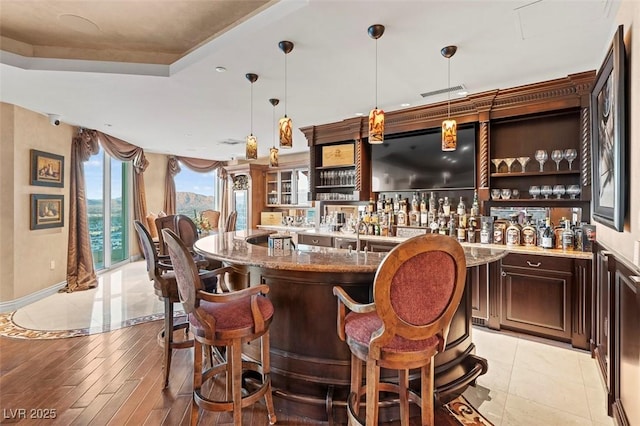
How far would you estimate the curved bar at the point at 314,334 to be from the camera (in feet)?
6.75

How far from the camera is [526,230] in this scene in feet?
12.4

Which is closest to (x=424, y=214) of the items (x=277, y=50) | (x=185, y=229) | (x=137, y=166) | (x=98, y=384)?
(x=277, y=50)

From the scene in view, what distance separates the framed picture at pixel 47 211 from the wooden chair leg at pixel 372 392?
5492 mm

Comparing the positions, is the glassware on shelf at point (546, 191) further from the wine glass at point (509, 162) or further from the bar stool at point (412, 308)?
the bar stool at point (412, 308)

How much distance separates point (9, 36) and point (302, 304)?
3842 mm

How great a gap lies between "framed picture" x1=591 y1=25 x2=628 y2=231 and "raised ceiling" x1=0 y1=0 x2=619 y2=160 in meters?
0.49

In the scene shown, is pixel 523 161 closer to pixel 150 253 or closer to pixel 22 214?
pixel 150 253

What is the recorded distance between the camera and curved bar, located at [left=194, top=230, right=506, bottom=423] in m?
2.06

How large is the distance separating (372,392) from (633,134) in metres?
2.01

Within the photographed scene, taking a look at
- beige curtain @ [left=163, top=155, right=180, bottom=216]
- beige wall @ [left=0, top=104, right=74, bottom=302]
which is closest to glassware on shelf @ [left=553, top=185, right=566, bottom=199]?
beige wall @ [left=0, top=104, right=74, bottom=302]

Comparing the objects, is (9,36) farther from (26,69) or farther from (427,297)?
(427,297)

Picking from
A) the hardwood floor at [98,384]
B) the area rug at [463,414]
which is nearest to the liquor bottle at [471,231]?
the area rug at [463,414]

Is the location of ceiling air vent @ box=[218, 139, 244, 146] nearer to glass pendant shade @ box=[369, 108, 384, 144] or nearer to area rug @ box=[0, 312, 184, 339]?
area rug @ box=[0, 312, 184, 339]

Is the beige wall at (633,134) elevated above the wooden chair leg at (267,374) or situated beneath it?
elevated above
